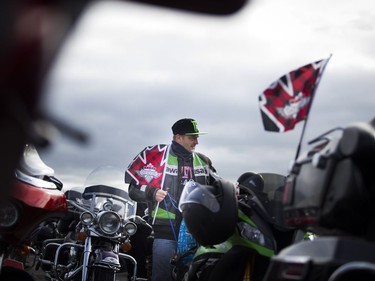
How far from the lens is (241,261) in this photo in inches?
169

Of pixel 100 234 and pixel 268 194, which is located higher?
pixel 268 194

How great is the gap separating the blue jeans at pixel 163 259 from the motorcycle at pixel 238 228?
8.35ft

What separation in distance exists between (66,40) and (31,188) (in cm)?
330

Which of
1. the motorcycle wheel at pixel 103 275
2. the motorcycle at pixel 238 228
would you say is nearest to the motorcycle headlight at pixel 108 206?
the motorcycle wheel at pixel 103 275

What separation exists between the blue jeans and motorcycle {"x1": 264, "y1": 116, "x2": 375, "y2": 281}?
4.49 metres

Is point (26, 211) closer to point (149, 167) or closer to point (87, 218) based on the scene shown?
point (149, 167)

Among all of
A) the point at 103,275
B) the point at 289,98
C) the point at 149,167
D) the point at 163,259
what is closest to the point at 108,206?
the point at 149,167

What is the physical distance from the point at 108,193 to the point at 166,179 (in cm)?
166

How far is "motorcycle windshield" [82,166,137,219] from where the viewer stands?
8.87 meters

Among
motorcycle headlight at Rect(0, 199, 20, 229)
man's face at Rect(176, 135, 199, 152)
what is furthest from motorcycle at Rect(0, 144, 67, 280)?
man's face at Rect(176, 135, 199, 152)

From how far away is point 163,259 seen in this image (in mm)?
7219

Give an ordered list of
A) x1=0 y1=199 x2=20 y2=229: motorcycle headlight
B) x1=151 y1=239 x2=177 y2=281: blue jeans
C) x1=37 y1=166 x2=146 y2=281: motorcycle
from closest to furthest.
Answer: x1=0 y1=199 x2=20 y2=229: motorcycle headlight → x1=151 y1=239 x2=177 y2=281: blue jeans → x1=37 y1=166 x2=146 y2=281: motorcycle

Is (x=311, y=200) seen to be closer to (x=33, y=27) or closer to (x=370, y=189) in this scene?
(x=370, y=189)

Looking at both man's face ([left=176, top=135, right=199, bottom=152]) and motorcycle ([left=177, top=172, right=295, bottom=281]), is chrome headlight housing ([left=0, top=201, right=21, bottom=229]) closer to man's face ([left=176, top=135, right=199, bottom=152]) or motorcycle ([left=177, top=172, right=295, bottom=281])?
motorcycle ([left=177, top=172, right=295, bottom=281])
